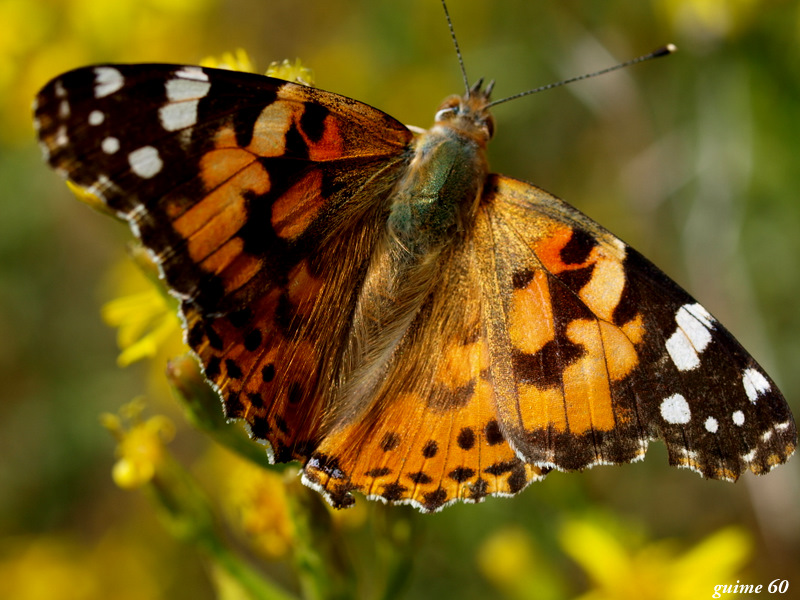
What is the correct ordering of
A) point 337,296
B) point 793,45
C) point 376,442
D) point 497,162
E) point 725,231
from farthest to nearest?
1. point 497,162
2. point 793,45
3. point 725,231
4. point 337,296
5. point 376,442

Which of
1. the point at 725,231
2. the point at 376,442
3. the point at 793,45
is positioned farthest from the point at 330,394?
the point at 793,45

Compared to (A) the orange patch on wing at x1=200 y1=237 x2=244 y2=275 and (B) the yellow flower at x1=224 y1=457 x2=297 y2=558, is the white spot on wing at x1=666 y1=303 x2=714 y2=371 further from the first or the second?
(B) the yellow flower at x1=224 y1=457 x2=297 y2=558

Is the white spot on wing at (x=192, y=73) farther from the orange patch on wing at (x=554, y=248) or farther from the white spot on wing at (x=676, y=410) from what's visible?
the white spot on wing at (x=676, y=410)

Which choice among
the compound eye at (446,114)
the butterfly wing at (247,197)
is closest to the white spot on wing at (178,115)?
the butterfly wing at (247,197)

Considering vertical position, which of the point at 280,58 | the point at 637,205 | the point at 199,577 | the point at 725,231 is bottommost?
the point at 199,577

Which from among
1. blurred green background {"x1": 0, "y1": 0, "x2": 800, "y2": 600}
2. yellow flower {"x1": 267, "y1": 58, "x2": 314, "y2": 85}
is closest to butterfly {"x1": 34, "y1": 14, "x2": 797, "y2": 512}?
yellow flower {"x1": 267, "y1": 58, "x2": 314, "y2": 85}

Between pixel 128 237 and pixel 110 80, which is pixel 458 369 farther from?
pixel 128 237
